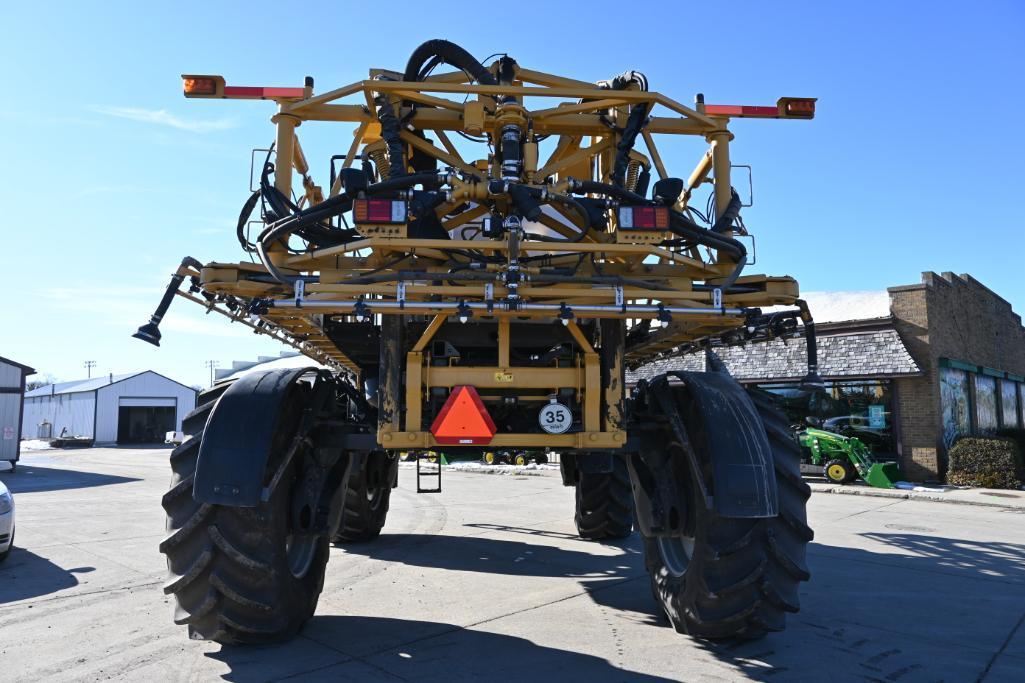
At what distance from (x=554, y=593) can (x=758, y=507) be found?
2292 mm

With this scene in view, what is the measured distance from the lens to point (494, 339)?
4.80m

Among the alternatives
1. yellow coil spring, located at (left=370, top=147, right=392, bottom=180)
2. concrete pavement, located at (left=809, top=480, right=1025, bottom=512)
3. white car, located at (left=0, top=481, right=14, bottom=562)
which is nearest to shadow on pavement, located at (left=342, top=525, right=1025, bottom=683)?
yellow coil spring, located at (left=370, top=147, right=392, bottom=180)

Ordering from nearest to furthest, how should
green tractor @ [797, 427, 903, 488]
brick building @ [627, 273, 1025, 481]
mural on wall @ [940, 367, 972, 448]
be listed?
green tractor @ [797, 427, 903, 488], brick building @ [627, 273, 1025, 481], mural on wall @ [940, 367, 972, 448]

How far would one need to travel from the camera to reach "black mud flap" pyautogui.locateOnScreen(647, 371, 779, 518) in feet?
12.6

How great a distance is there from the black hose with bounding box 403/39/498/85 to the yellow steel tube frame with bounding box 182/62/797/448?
16cm

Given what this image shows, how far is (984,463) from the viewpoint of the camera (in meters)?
15.8

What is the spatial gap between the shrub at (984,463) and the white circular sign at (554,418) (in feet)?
51.7

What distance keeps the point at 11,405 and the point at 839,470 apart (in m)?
28.0

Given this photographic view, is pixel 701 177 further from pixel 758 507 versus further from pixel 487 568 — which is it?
pixel 487 568

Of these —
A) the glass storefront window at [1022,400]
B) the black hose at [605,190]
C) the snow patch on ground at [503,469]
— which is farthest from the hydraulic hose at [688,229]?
the glass storefront window at [1022,400]

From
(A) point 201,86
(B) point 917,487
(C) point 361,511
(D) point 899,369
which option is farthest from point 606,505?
(D) point 899,369

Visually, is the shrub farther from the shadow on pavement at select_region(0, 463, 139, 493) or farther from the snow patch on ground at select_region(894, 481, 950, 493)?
the shadow on pavement at select_region(0, 463, 139, 493)

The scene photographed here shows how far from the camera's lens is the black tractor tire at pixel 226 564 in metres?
3.84

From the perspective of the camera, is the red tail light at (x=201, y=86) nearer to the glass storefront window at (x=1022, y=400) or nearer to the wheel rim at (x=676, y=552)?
the wheel rim at (x=676, y=552)
